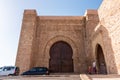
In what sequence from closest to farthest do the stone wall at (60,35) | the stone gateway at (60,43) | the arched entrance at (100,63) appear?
1. the arched entrance at (100,63)
2. the stone gateway at (60,43)
3. the stone wall at (60,35)

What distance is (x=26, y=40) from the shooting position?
13164mm

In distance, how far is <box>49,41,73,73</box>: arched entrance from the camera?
538 inches

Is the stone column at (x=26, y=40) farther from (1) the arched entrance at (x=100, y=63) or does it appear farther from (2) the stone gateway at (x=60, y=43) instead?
(1) the arched entrance at (x=100, y=63)

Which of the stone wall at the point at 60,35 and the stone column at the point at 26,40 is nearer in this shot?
the stone column at the point at 26,40

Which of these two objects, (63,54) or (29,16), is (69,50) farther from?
(29,16)

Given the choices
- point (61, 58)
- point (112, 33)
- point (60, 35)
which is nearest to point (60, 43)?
point (60, 35)

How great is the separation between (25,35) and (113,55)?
8.62m

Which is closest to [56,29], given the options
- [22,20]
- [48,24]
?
[48,24]

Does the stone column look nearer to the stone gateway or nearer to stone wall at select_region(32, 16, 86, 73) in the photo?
the stone gateway

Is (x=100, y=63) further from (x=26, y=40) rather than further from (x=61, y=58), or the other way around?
(x=26, y=40)

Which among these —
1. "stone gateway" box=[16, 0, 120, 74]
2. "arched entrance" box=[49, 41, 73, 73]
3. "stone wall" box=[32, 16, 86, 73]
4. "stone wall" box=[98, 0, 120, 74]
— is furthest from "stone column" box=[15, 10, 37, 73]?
"stone wall" box=[98, 0, 120, 74]

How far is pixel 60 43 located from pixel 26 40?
12.2ft

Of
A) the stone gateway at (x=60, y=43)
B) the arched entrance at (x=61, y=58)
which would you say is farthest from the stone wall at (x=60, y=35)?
the arched entrance at (x=61, y=58)

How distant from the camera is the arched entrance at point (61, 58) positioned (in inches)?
538
